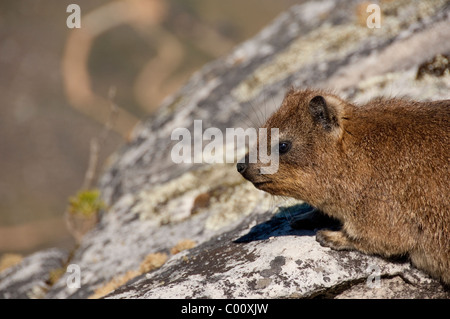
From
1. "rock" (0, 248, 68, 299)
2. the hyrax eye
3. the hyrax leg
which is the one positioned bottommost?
"rock" (0, 248, 68, 299)

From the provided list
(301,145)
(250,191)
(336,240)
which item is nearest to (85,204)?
(250,191)

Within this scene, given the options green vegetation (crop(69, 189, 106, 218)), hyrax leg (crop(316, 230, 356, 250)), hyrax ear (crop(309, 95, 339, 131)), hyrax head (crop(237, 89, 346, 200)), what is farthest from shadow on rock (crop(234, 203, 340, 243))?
green vegetation (crop(69, 189, 106, 218))

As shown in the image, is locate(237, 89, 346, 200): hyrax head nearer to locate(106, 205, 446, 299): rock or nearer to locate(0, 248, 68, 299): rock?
locate(106, 205, 446, 299): rock

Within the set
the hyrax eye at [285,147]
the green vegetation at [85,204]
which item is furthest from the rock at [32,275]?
the hyrax eye at [285,147]

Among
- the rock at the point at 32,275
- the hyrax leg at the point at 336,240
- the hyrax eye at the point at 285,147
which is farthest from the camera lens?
the rock at the point at 32,275

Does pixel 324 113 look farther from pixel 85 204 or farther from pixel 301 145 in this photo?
pixel 85 204

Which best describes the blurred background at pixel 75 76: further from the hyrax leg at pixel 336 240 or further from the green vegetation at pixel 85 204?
the hyrax leg at pixel 336 240
